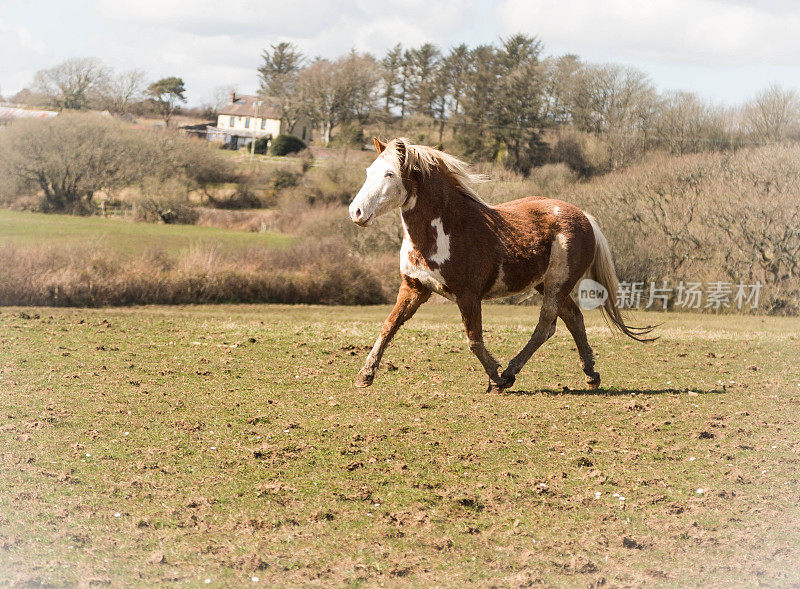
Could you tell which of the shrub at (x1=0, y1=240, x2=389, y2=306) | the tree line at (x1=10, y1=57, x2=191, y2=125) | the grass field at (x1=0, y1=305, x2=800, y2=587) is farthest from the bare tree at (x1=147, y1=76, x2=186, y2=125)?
the grass field at (x1=0, y1=305, x2=800, y2=587)

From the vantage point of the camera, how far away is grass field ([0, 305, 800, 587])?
5496mm

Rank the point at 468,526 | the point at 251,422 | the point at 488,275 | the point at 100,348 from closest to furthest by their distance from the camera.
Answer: the point at 468,526 → the point at 251,422 → the point at 488,275 → the point at 100,348

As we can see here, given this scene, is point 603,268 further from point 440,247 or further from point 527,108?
point 527,108

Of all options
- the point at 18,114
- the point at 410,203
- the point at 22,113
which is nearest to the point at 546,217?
the point at 410,203

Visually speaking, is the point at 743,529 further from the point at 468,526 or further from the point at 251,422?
the point at 251,422

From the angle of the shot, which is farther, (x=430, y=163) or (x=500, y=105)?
(x=500, y=105)

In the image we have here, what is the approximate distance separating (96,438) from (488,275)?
4.97 meters

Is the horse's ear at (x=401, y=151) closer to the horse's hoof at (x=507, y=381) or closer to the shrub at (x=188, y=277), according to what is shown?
the horse's hoof at (x=507, y=381)

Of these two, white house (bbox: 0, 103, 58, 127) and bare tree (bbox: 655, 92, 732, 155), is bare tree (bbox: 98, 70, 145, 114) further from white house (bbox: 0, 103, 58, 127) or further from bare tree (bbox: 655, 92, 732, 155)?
bare tree (bbox: 655, 92, 732, 155)

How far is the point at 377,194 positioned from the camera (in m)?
8.80

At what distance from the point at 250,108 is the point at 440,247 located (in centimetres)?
8780

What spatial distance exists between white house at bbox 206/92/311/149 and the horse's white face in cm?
7444

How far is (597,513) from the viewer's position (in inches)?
258

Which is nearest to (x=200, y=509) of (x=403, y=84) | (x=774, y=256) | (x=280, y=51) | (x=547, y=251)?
(x=547, y=251)
